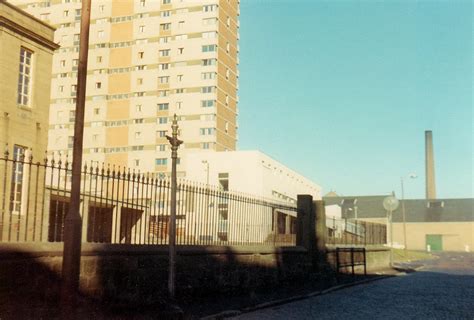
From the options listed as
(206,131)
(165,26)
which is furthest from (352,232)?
(165,26)

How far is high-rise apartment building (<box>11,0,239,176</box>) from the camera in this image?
76000mm

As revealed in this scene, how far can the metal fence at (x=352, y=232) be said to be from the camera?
→ 22750 mm

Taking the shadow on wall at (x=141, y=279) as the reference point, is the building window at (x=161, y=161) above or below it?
above

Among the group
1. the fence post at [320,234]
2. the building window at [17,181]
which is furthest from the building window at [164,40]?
the fence post at [320,234]

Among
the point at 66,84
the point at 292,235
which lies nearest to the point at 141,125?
the point at 66,84

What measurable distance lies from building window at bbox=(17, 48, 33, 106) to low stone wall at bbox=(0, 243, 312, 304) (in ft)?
48.6

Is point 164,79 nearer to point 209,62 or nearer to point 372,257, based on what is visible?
point 209,62

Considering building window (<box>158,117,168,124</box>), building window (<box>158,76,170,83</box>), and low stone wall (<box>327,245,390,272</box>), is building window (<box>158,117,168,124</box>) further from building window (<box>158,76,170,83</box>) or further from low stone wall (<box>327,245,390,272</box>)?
low stone wall (<box>327,245,390,272</box>)

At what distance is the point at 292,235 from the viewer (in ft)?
61.6

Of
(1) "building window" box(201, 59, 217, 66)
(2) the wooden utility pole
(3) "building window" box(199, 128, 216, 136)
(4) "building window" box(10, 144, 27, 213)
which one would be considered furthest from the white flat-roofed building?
(2) the wooden utility pole

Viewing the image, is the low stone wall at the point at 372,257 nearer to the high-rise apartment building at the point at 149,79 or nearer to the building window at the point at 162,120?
the high-rise apartment building at the point at 149,79

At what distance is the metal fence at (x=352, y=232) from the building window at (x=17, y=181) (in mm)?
11877

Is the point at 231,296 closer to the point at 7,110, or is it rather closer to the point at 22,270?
the point at 22,270

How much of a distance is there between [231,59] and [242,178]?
2898cm
